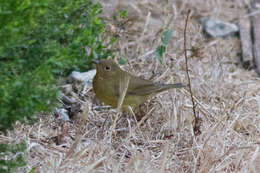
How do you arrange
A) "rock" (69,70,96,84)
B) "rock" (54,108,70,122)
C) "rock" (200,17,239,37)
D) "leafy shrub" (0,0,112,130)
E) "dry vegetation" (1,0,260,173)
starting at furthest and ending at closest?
"rock" (200,17,239,37) < "rock" (69,70,96,84) < "rock" (54,108,70,122) < "dry vegetation" (1,0,260,173) < "leafy shrub" (0,0,112,130)

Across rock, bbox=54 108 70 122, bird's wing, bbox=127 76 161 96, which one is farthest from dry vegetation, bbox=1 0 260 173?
bird's wing, bbox=127 76 161 96

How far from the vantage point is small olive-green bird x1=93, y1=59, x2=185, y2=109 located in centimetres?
523

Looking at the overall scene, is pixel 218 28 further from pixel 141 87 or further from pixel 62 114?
pixel 62 114

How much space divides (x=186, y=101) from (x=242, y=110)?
24.6 inches

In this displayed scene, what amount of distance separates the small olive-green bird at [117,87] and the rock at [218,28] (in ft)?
9.45

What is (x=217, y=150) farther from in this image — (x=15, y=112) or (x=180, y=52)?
(x=180, y=52)

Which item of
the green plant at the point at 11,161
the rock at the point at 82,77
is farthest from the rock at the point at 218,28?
the green plant at the point at 11,161

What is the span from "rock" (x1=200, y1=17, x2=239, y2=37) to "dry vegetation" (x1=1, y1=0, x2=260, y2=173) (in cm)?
19

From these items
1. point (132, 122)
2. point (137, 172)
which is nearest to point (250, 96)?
point (132, 122)

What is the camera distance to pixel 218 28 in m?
8.02

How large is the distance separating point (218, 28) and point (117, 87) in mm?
3186

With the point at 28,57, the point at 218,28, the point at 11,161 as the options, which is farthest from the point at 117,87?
the point at 218,28

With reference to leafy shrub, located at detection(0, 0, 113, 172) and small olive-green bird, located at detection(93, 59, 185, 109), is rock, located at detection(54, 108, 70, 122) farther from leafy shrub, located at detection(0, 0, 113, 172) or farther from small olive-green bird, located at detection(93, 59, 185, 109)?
leafy shrub, located at detection(0, 0, 113, 172)

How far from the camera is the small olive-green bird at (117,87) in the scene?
5230 millimetres
